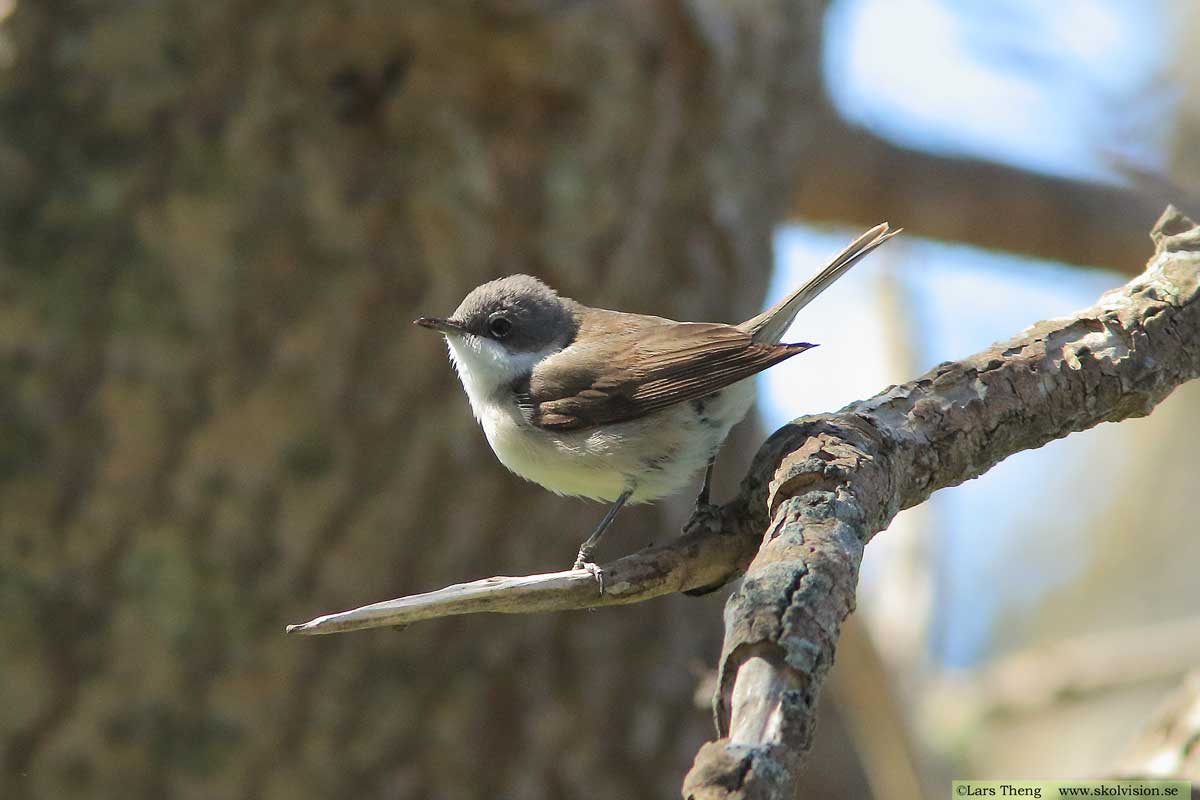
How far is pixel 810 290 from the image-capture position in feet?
10.6

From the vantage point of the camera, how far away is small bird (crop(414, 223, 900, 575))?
3.17 meters

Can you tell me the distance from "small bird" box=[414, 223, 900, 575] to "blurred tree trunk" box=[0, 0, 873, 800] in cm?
135

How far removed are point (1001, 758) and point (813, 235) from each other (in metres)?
4.50

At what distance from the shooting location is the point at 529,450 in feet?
A: 11.1

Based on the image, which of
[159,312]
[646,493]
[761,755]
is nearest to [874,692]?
[646,493]

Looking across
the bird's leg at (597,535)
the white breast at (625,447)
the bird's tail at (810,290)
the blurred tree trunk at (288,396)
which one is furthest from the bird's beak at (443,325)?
the blurred tree trunk at (288,396)

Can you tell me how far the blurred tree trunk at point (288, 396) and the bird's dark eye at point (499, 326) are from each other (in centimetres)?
133

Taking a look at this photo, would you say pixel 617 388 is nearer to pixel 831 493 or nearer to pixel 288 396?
pixel 831 493

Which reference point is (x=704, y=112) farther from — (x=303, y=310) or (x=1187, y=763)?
(x=1187, y=763)

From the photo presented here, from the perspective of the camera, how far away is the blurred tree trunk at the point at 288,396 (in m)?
4.56

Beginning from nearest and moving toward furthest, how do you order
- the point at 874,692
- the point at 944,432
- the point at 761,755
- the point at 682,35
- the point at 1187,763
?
the point at 761,755, the point at 944,432, the point at 1187,763, the point at 682,35, the point at 874,692

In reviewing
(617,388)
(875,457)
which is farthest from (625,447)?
(875,457)

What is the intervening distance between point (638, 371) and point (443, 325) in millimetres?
605

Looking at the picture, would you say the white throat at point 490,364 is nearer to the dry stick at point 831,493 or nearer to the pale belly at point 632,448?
the pale belly at point 632,448
